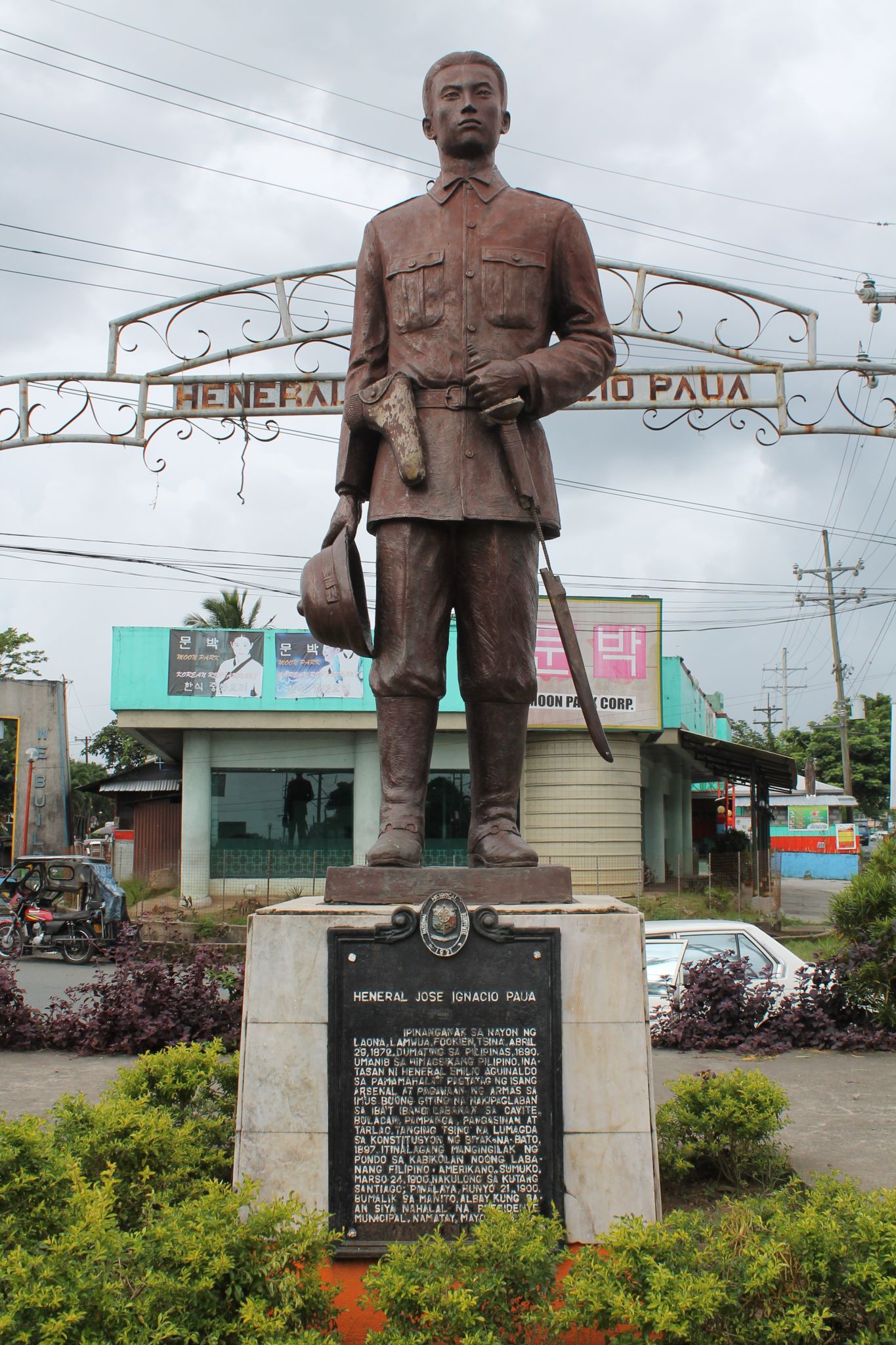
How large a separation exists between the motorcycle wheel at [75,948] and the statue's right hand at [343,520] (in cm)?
1231

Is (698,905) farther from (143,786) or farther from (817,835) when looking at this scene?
(817,835)

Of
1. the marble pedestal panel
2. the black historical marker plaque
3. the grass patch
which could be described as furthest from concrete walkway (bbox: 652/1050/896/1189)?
the grass patch

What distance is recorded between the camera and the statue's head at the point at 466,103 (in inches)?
148

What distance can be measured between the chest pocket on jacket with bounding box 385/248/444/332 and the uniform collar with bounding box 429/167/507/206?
235 mm

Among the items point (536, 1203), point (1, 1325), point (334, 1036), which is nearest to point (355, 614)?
point (334, 1036)

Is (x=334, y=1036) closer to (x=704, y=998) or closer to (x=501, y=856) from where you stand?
(x=501, y=856)

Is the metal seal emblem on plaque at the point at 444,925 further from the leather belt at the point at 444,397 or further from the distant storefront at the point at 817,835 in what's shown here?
the distant storefront at the point at 817,835

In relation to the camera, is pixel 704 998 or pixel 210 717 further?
pixel 210 717

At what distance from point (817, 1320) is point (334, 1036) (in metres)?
1.35

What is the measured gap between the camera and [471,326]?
3.70 metres

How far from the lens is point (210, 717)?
18766mm

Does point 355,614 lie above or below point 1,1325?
above

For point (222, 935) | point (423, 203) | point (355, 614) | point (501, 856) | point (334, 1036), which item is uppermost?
point (423, 203)

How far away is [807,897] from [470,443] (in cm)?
2480
